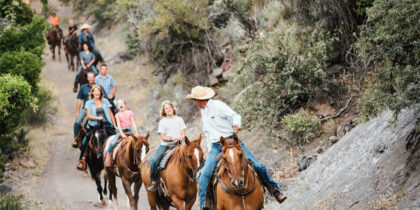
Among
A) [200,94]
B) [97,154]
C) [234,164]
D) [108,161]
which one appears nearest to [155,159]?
[200,94]

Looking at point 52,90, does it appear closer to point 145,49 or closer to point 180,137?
point 145,49

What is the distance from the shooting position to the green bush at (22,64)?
14406 mm

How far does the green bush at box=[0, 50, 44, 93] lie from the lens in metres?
14.4

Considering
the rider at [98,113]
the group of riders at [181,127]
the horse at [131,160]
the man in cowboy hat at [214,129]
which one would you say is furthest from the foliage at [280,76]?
the man in cowboy hat at [214,129]

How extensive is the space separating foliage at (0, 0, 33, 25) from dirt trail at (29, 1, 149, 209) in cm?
513

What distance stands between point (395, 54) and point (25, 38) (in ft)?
41.7

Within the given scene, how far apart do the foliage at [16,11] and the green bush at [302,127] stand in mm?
10428

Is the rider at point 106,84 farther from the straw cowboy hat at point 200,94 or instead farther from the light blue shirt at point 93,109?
the straw cowboy hat at point 200,94

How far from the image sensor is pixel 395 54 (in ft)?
25.4

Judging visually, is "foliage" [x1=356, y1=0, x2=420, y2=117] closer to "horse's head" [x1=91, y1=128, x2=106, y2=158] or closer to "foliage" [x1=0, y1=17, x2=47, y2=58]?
"horse's head" [x1=91, y1=128, x2=106, y2=158]

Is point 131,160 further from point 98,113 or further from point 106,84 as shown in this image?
point 106,84

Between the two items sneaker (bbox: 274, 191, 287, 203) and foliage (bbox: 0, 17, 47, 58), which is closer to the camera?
sneaker (bbox: 274, 191, 287, 203)

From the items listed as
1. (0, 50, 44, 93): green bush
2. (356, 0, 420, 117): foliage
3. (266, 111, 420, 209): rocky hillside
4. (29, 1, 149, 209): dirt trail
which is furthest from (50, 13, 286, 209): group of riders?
(356, 0, 420, 117): foliage

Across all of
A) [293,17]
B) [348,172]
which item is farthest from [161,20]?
[348,172]
